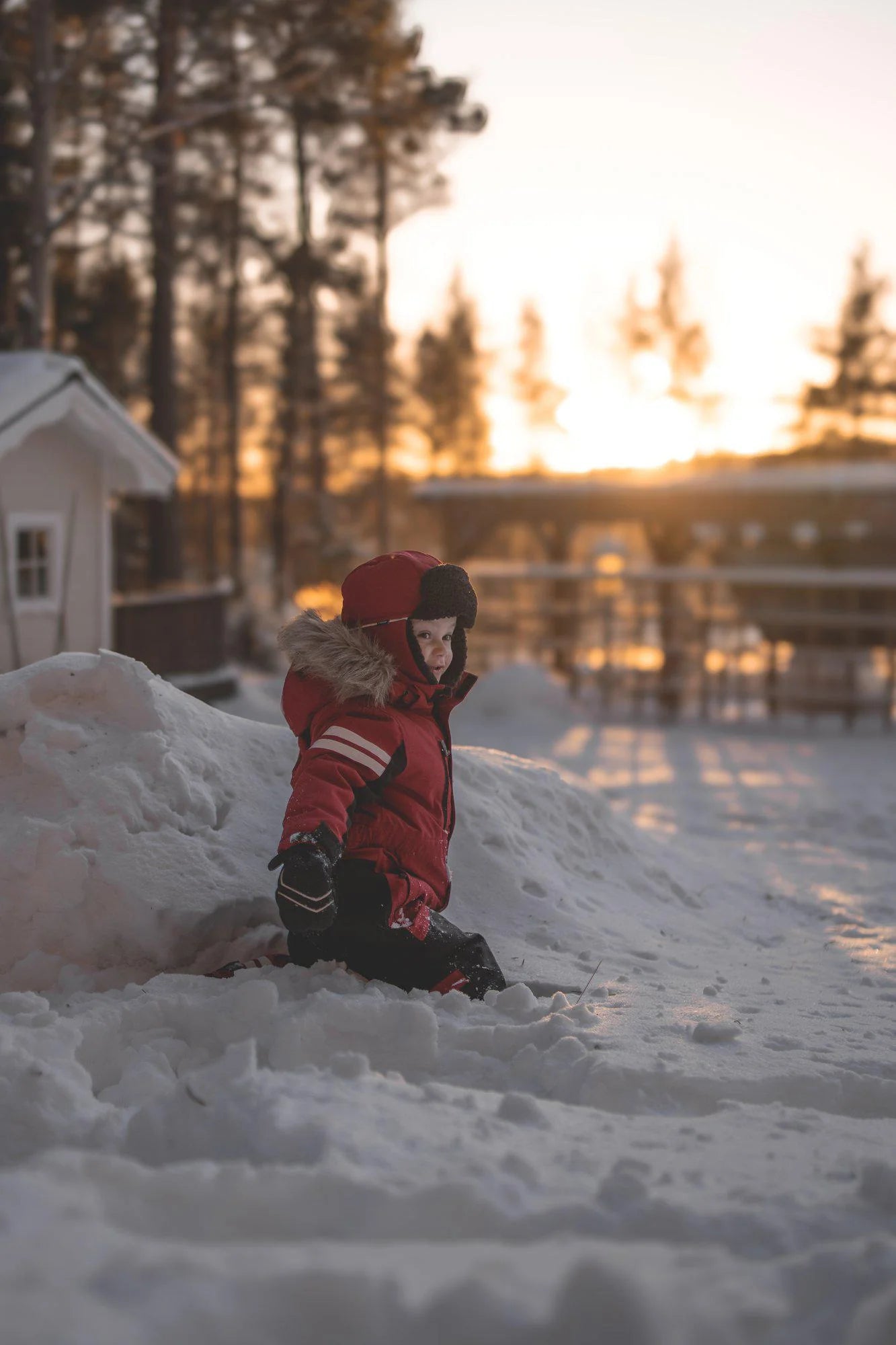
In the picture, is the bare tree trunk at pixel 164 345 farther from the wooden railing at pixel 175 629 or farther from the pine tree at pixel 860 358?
the pine tree at pixel 860 358

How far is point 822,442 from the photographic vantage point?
3070cm

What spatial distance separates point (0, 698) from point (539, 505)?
14458 millimetres

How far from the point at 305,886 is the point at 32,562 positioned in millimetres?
9061

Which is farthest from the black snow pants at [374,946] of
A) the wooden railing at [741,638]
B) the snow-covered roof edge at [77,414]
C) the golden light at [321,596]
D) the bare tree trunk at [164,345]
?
the golden light at [321,596]

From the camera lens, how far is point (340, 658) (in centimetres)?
349

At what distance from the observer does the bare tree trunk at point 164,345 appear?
1530 cm

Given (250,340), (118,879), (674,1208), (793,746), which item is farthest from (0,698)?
(250,340)

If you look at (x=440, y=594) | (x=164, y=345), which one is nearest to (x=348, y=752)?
(x=440, y=594)

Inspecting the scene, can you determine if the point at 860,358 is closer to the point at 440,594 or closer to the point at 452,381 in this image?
the point at 452,381

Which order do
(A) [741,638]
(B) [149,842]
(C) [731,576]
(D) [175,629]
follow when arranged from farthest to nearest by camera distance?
1. (A) [741,638]
2. (C) [731,576]
3. (D) [175,629]
4. (B) [149,842]

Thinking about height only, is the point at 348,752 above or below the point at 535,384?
below

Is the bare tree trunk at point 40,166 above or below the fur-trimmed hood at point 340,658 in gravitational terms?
above

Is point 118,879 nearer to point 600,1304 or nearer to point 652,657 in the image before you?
point 600,1304

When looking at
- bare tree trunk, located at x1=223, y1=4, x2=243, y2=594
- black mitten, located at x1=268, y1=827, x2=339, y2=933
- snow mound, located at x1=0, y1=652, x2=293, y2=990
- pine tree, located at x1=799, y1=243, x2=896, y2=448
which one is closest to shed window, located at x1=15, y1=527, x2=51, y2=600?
snow mound, located at x1=0, y1=652, x2=293, y2=990
